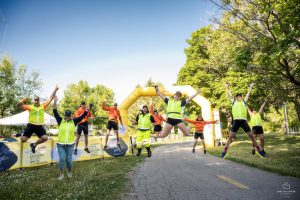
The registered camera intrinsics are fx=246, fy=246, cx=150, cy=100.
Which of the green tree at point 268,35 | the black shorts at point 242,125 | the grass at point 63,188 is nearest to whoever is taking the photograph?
the grass at point 63,188

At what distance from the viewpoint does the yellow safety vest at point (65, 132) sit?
9008 mm

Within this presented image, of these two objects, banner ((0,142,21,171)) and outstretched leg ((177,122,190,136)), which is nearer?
outstretched leg ((177,122,190,136))

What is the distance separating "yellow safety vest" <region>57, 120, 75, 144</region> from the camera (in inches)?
355

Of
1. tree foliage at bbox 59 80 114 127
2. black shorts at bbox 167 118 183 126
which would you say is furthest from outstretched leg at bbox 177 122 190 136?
tree foliage at bbox 59 80 114 127

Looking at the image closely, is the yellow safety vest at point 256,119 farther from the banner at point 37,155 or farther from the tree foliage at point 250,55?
the banner at point 37,155

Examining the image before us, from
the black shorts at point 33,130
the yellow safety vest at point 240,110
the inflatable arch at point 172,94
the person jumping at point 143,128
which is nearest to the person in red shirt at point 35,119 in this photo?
the black shorts at point 33,130

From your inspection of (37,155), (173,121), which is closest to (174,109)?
(173,121)

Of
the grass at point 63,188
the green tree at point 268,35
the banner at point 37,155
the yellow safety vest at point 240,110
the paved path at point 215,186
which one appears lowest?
the grass at point 63,188

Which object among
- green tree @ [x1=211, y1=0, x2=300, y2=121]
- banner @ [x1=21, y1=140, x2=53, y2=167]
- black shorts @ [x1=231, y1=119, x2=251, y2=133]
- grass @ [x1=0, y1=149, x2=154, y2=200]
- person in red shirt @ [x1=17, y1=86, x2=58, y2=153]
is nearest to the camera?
grass @ [x1=0, y1=149, x2=154, y2=200]

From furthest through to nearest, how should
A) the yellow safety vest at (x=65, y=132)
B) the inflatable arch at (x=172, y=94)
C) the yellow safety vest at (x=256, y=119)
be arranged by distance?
the inflatable arch at (x=172, y=94) → the yellow safety vest at (x=256, y=119) → the yellow safety vest at (x=65, y=132)

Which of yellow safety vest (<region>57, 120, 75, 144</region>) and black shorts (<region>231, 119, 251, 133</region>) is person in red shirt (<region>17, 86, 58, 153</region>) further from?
black shorts (<region>231, 119, 251, 133</region>)

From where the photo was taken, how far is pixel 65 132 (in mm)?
9039

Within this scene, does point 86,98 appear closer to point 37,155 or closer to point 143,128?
point 37,155

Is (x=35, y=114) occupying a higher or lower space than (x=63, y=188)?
higher
